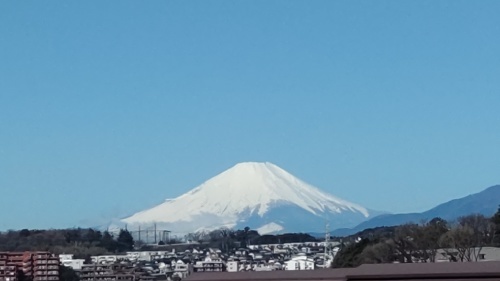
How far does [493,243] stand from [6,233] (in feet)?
251

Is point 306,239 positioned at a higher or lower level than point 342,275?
higher

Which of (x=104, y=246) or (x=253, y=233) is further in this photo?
(x=253, y=233)

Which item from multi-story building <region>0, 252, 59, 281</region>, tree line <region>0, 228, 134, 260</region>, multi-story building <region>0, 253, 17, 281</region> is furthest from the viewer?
tree line <region>0, 228, 134, 260</region>

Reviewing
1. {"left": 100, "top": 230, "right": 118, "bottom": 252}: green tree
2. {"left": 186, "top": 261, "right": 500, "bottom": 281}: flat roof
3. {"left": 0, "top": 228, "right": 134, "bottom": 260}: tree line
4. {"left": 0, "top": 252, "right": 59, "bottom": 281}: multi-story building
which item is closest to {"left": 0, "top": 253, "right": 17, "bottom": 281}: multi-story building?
{"left": 0, "top": 252, "right": 59, "bottom": 281}: multi-story building

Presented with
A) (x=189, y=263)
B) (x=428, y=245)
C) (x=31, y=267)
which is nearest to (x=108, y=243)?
(x=189, y=263)

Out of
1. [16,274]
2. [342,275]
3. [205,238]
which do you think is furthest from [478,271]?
[205,238]

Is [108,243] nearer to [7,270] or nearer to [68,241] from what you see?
[68,241]

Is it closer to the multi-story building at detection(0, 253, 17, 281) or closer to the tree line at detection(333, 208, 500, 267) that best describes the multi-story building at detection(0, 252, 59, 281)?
the multi-story building at detection(0, 253, 17, 281)

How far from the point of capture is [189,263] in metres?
98.1

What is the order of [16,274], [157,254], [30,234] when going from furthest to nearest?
1. [157,254]
2. [30,234]
3. [16,274]

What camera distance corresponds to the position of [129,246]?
142375mm

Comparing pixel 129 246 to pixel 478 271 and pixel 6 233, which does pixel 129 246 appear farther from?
pixel 478 271

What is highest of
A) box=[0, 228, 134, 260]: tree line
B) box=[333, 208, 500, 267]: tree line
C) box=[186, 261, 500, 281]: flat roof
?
box=[0, 228, 134, 260]: tree line

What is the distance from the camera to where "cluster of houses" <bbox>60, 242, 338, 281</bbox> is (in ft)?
272
